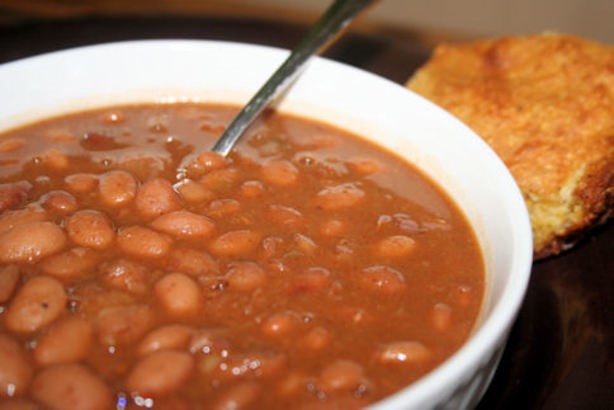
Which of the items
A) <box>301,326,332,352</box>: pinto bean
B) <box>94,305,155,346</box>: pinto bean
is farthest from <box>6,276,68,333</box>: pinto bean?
<box>301,326,332,352</box>: pinto bean

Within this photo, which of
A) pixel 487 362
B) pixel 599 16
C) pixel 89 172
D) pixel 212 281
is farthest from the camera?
pixel 599 16

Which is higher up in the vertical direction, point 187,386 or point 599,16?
point 187,386

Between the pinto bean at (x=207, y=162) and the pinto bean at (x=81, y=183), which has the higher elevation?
the pinto bean at (x=207, y=162)

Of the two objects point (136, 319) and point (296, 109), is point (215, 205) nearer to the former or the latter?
point (136, 319)

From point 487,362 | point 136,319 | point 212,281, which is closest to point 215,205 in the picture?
point 212,281

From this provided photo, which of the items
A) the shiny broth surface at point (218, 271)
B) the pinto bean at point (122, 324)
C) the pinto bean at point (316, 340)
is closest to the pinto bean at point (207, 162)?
the shiny broth surface at point (218, 271)

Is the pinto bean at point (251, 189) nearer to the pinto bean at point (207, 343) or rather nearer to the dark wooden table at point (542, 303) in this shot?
the pinto bean at point (207, 343)

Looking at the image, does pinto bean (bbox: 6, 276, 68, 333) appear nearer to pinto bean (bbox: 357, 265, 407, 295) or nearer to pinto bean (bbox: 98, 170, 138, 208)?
pinto bean (bbox: 98, 170, 138, 208)
